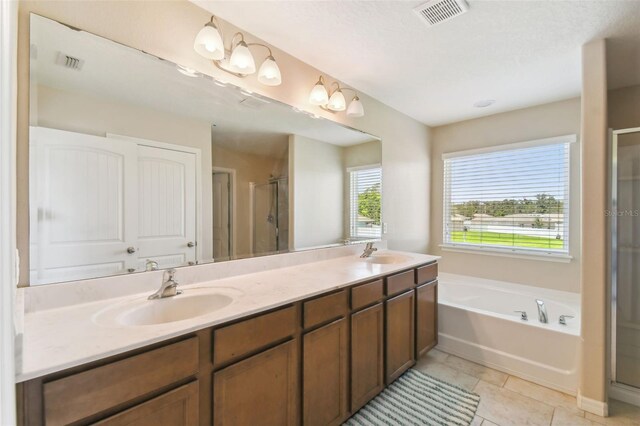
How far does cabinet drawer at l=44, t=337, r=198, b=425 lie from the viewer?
773mm

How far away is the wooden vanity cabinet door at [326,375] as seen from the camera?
4.66ft

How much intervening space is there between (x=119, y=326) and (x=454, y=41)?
96.2 inches

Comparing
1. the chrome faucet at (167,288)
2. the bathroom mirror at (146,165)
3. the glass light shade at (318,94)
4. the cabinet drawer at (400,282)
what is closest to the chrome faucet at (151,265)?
the bathroom mirror at (146,165)

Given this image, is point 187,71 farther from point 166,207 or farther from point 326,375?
point 326,375

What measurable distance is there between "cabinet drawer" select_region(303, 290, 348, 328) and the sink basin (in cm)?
88

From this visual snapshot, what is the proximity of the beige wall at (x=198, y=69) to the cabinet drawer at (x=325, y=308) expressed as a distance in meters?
1.24

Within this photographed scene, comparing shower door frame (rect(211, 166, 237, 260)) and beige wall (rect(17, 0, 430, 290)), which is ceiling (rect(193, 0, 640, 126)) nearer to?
beige wall (rect(17, 0, 430, 290))

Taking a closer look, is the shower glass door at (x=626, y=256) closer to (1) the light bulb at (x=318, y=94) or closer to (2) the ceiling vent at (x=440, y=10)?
(2) the ceiling vent at (x=440, y=10)

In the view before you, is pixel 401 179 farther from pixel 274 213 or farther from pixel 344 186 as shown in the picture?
pixel 274 213

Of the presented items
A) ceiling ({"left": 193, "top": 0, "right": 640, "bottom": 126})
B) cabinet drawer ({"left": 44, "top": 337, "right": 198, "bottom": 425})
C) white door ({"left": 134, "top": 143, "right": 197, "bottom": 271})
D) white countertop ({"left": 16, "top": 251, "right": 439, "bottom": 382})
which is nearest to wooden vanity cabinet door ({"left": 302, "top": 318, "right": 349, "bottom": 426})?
white countertop ({"left": 16, "top": 251, "right": 439, "bottom": 382})

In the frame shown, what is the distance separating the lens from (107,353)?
827 millimetres

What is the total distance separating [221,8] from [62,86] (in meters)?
0.91

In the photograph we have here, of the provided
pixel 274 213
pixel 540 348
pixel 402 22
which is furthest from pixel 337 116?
pixel 540 348

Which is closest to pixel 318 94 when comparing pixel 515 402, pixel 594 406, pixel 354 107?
pixel 354 107
